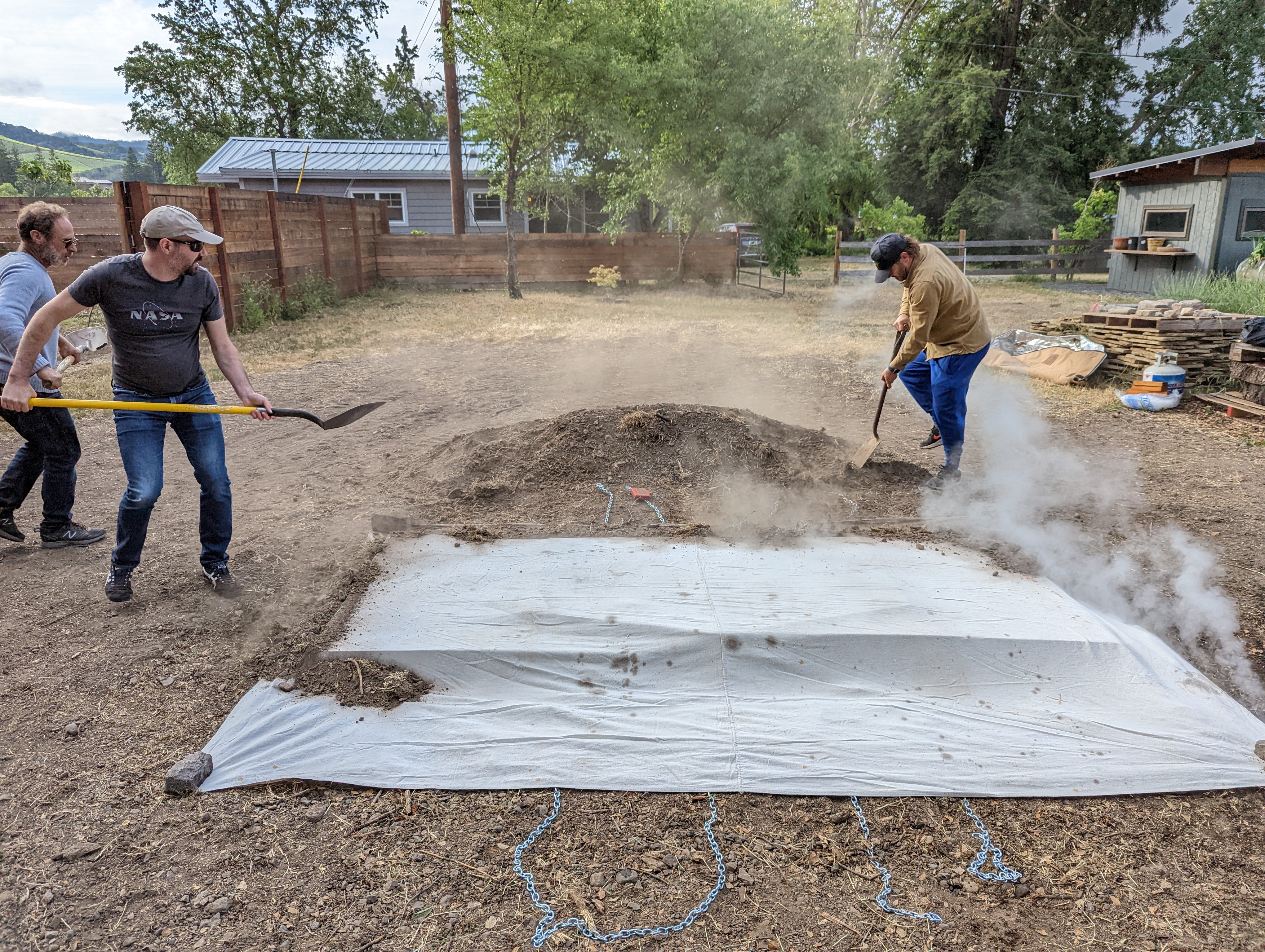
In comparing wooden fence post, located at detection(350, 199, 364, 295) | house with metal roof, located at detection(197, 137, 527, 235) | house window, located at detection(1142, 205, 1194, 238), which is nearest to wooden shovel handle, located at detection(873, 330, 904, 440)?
wooden fence post, located at detection(350, 199, 364, 295)

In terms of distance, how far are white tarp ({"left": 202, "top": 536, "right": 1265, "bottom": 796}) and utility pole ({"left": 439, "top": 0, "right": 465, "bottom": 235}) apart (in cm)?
1353

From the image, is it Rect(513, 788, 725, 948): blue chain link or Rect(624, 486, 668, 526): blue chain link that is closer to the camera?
Rect(513, 788, 725, 948): blue chain link

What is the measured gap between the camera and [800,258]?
84.8 ft

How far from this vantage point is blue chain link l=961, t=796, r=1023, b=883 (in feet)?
7.00

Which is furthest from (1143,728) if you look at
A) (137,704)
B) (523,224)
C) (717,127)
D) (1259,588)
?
(523,224)

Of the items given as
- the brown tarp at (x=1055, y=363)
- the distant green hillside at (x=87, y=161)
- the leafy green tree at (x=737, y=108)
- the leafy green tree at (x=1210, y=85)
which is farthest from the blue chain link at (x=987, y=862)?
the distant green hillside at (x=87, y=161)

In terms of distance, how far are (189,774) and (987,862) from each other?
2.35 m

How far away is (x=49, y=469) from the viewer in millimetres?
3979

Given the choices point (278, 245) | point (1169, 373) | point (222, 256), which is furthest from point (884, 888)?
point (278, 245)

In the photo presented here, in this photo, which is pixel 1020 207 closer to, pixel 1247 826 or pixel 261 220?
pixel 261 220

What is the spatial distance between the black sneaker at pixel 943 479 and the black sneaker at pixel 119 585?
4.28 meters

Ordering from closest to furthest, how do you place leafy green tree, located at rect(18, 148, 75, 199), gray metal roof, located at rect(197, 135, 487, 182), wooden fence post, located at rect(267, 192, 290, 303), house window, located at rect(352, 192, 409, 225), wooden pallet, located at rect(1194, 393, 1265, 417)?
wooden pallet, located at rect(1194, 393, 1265, 417) → wooden fence post, located at rect(267, 192, 290, 303) → leafy green tree, located at rect(18, 148, 75, 199) → gray metal roof, located at rect(197, 135, 487, 182) → house window, located at rect(352, 192, 409, 225)

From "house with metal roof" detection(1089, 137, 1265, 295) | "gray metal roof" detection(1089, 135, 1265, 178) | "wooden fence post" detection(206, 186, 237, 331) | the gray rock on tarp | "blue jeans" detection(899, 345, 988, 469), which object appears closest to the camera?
the gray rock on tarp

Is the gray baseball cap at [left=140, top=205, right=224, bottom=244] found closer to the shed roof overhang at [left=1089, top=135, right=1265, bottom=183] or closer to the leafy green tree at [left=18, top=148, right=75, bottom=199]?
the shed roof overhang at [left=1089, top=135, right=1265, bottom=183]
